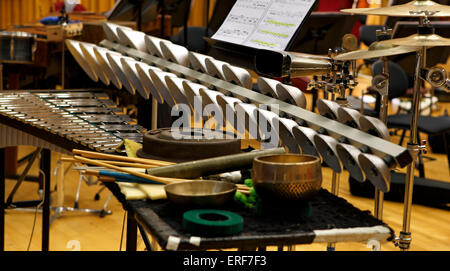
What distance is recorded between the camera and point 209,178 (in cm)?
146

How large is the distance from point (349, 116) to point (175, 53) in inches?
34.6

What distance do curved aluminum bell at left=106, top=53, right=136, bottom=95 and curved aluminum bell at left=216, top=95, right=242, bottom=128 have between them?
0.63 metres

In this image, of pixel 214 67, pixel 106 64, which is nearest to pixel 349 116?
pixel 214 67

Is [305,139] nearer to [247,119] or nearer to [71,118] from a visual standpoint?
[247,119]

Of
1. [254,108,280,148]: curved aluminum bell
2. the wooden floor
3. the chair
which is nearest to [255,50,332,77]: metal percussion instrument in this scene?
[254,108,280,148]: curved aluminum bell

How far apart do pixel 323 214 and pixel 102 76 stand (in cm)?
146

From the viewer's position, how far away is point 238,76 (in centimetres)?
186

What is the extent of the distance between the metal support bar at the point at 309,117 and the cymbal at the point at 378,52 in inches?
8.1

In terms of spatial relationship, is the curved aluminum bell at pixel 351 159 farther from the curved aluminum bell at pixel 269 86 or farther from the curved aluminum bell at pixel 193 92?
the curved aluminum bell at pixel 193 92

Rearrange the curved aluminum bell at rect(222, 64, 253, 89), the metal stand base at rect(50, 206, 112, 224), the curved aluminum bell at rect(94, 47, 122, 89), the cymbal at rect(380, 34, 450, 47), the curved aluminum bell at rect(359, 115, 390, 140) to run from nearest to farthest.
Answer: the curved aluminum bell at rect(359, 115, 390, 140) < the cymbal at rect(380, 34, 450, 47) < the curved aluminum bell at rect(222, 64, 253, 89) < the curved aluminum bell at rect(94, 47, 122, 89) < the metal stand base at rect(50, 206, 112, 224)

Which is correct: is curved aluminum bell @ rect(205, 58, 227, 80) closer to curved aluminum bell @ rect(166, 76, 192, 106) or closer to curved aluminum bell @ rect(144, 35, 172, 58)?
curved aluminum bell @ rect(166, 76, 192, 106)

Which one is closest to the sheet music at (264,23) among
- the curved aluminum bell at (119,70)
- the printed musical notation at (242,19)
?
the printed musical notation at (242,19)

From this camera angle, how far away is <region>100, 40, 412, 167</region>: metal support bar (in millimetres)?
1287
